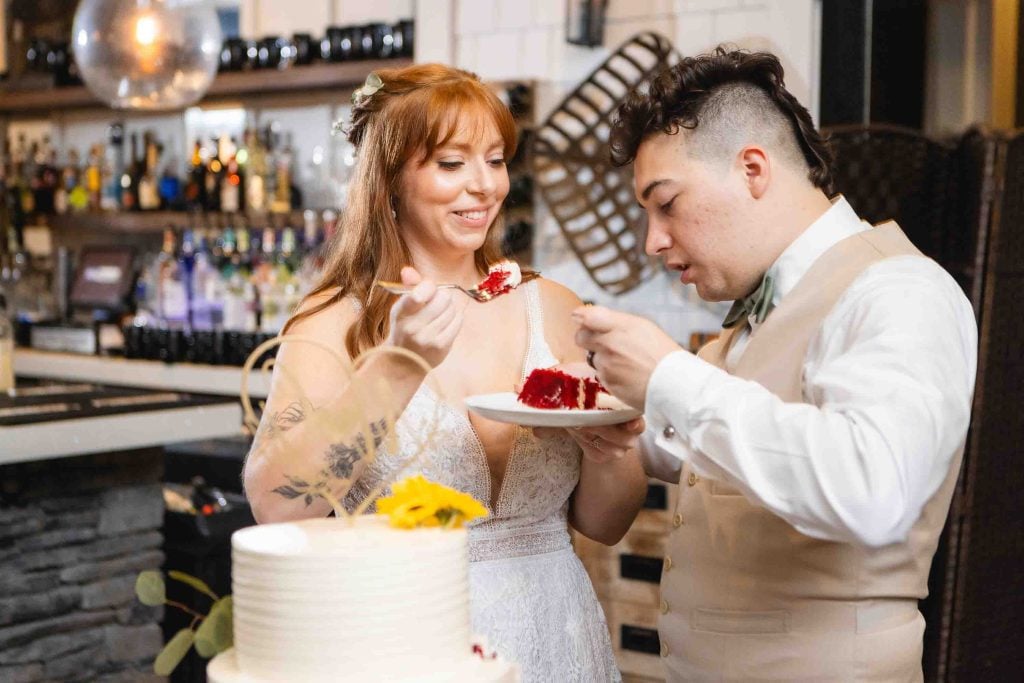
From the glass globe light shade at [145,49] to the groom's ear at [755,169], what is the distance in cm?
262

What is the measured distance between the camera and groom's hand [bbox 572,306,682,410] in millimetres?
1520

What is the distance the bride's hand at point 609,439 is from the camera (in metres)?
1.88

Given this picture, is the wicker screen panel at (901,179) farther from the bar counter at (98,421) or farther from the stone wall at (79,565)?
the stone wall at (79,565)

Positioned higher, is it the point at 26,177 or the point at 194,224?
the point at 26,177

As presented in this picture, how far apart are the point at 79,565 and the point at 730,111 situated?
205cm

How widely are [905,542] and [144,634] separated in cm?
207

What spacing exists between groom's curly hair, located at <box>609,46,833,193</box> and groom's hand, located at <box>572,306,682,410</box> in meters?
0.35

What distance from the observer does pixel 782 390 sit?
1656 mm

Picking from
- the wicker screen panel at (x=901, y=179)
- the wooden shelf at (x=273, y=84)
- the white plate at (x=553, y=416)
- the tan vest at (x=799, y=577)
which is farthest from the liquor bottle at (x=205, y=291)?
the tan vest at (x=799, y=577)

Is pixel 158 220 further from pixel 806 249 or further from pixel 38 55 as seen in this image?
pixel 806 249

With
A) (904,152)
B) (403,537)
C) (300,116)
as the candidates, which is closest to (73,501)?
(403,537)

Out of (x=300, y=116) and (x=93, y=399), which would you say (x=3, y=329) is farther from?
(x=300, y=116)

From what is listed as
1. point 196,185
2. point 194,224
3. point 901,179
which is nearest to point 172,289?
point 194,224

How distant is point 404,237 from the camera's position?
2234 millimetres
